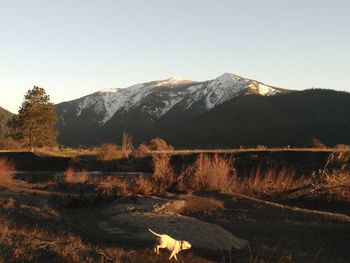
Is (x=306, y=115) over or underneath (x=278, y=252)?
over

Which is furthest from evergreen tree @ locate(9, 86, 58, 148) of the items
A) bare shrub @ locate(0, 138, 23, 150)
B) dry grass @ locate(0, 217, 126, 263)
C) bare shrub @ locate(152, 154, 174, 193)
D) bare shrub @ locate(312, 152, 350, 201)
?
dry grass @ locate(0, 217, 126, 263)

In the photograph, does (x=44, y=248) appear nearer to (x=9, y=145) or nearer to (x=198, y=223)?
(x=198, y=223)

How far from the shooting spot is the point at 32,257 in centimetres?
902

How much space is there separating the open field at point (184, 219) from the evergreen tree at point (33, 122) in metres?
40.6

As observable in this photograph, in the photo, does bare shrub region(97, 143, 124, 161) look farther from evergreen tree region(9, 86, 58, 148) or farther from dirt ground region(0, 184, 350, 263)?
evergreen tree region(9, 86, 58, 148)

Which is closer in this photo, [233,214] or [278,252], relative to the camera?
[278,252]

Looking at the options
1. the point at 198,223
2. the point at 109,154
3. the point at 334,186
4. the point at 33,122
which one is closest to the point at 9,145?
the point at 33,122

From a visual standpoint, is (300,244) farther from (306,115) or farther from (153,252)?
(306,115)

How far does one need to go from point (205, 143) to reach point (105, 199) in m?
100

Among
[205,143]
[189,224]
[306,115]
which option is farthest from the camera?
[306,115]

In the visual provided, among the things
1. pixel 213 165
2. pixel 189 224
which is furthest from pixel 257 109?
pixel 189 224

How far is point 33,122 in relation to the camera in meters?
66.4

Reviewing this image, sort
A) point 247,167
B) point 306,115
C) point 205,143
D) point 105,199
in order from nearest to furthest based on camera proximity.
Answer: point 105,199 → point 247,167 → point 205,143 → point 306,115

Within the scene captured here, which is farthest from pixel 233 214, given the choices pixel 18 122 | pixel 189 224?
pixel 18 122
